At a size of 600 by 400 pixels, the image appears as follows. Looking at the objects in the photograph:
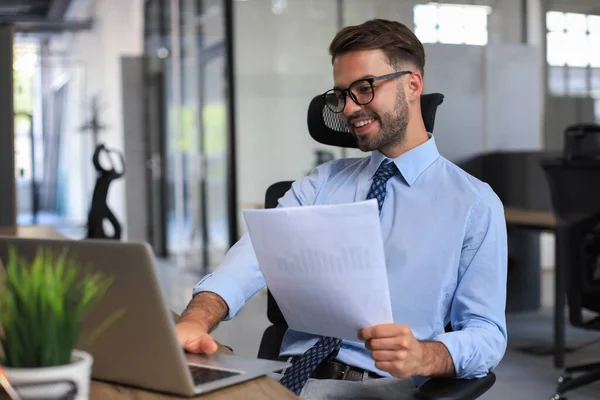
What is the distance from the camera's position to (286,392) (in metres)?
1.11

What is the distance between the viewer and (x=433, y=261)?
1.73 meters

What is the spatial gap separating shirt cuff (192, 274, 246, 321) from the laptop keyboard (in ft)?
1.50

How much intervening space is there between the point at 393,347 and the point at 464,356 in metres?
0.25

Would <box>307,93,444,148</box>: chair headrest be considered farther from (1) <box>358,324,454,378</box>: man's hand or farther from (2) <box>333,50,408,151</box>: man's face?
(1) <box>358,324,454,378</box>: man's hand

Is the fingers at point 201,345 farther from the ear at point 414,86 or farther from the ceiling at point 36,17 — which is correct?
the ceiling at point 36,17

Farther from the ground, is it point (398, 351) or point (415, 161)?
point (415, 161)

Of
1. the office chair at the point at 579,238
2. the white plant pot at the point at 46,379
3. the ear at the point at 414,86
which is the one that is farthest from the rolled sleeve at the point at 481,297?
the office chair at the point at 579,238

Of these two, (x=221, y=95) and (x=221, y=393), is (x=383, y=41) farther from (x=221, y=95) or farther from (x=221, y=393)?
(x=221, y=95)

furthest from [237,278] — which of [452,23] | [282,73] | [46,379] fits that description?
[282,73]

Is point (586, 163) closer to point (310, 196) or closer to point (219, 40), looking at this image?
point (310, 196)

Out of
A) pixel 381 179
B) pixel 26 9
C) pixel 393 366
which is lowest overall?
pixel 393 366

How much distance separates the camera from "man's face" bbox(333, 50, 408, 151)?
177cm

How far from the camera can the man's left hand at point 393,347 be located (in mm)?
1272

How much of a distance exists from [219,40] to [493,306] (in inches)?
251
